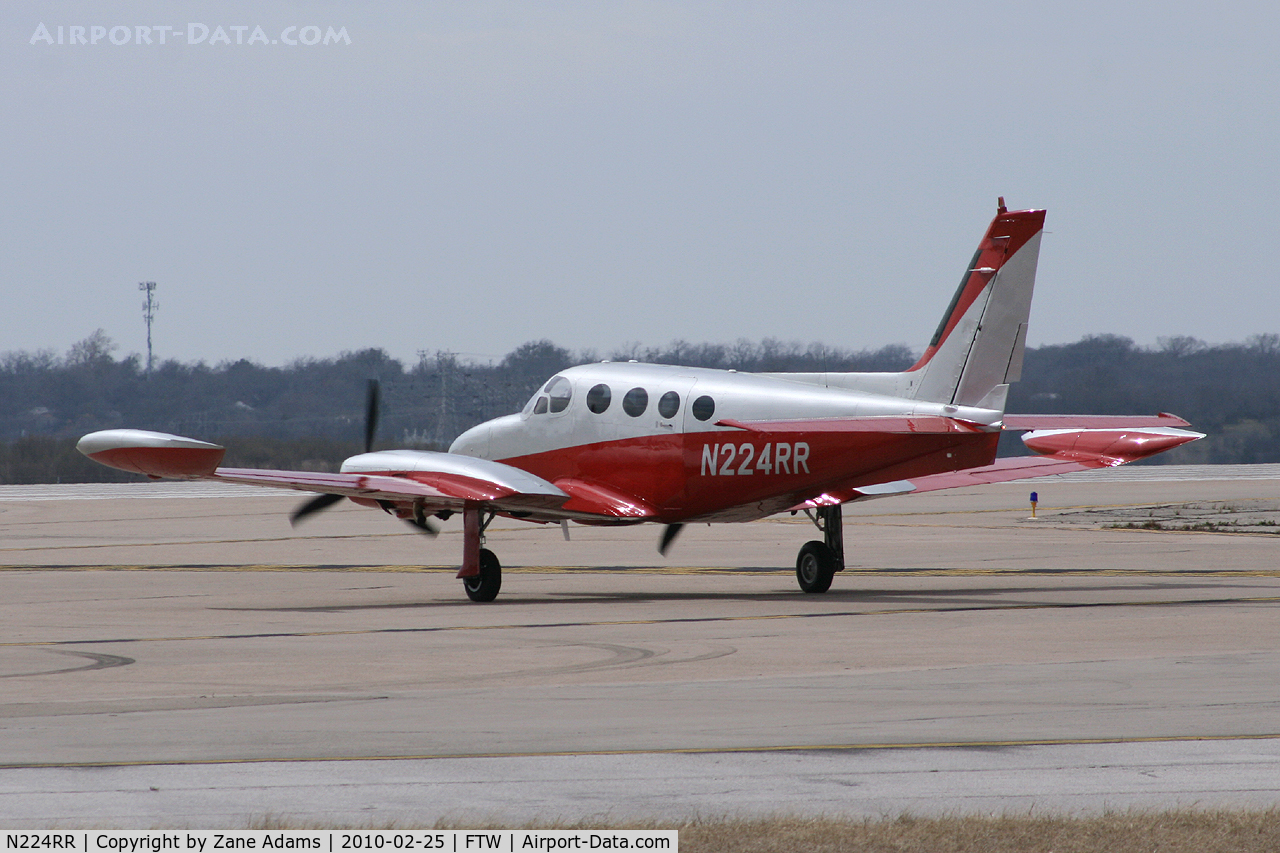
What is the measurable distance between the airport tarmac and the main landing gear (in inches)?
21.5

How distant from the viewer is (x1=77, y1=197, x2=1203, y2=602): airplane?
72.2 ft

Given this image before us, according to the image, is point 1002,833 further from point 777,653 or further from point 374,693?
point 777,653

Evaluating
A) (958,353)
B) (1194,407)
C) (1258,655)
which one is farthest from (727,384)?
(1194,407)

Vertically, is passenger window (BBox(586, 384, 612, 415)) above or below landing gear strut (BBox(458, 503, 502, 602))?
above

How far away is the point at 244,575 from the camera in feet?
95.7

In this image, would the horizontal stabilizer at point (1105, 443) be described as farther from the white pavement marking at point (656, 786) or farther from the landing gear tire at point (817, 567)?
the white pavement marking at point (656, 786)

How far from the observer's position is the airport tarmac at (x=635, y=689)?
9.25 metres

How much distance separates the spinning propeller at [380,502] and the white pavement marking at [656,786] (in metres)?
13.5

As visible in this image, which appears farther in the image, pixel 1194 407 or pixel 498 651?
pixel 1194 407

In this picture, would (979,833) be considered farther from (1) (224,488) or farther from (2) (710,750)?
(1) (224,488)

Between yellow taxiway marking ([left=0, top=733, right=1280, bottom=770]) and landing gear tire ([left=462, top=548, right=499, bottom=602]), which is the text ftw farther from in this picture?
yellow taxiway marking ([left=0, top=733, right=1280, bottom=770])

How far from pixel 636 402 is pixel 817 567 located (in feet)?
12.7

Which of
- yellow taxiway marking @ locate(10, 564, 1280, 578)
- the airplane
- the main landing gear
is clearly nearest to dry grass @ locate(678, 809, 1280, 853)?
the airplane

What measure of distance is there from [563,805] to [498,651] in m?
7.93
